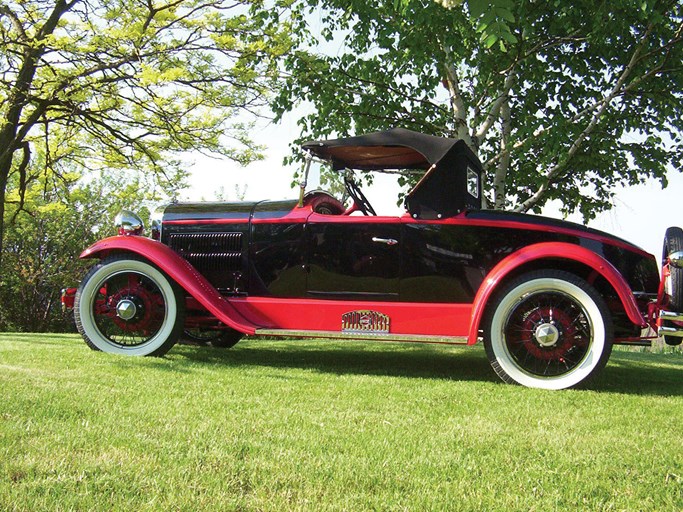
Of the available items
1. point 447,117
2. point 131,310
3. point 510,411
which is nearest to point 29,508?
point 510,411

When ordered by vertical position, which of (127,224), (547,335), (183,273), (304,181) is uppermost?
(304,181)

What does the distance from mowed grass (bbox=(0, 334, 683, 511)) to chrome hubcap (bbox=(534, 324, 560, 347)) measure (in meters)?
0.39

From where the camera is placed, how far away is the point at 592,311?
13.7 ft

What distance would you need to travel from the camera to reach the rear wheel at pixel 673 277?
418 centimetres

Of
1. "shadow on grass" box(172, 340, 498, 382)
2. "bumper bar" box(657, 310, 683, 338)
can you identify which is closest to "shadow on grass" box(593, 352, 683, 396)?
"bumper bar" box(657, 310, 683, 338)

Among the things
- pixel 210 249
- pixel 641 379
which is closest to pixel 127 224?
pixel 210 249

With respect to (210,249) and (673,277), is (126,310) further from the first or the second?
(673,277)

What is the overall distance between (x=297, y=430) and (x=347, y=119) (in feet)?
27.7

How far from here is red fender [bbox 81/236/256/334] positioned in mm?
4895

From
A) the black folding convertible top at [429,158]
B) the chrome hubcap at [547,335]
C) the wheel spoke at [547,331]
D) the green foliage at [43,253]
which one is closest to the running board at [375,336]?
the wheel spoke at [547,331]

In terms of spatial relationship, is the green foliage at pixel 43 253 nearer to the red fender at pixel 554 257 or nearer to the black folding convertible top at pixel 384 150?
the black folding convertible top at pixel 384 150

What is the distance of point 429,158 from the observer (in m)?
4.69

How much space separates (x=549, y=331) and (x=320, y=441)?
226 centimetres

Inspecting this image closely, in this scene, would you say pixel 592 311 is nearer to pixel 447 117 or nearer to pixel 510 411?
pixel 510 411
